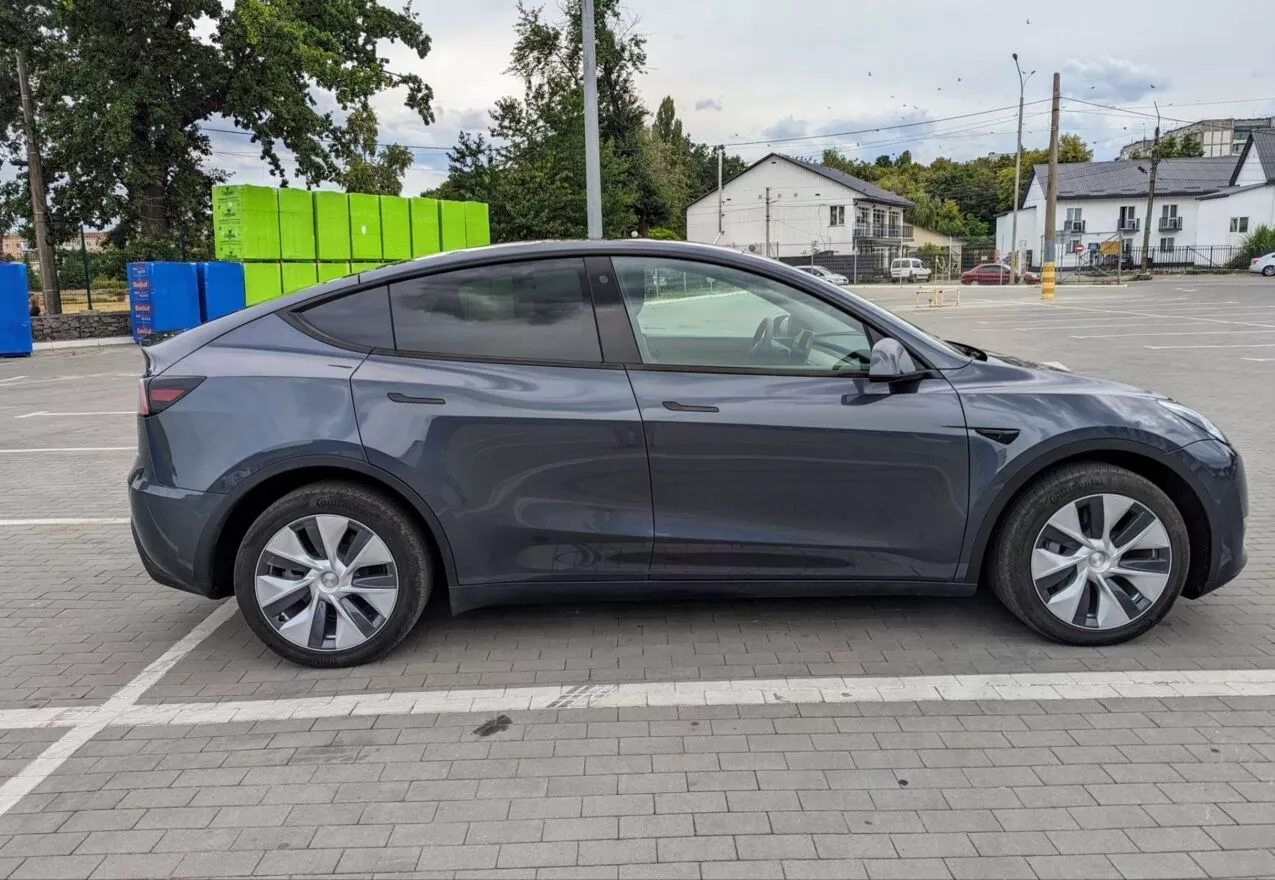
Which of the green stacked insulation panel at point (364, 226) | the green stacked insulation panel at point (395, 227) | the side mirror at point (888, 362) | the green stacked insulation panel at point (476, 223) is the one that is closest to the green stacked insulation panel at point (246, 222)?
the green stacked insulation panel at point (364, 226)

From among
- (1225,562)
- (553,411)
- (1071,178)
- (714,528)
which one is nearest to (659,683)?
(714,528)

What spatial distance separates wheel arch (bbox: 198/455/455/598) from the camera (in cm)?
369

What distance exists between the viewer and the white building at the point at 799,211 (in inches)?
2901

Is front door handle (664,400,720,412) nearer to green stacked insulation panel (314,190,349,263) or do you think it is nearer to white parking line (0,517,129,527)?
white parking line (0,517,129,527)

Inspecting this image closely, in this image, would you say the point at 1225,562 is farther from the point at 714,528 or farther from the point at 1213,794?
the point at 714,528

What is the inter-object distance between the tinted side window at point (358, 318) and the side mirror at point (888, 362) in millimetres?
1948

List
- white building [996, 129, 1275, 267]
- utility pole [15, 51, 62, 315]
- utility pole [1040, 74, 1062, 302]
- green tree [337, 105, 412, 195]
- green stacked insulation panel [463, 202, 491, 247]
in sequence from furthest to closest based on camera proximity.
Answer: white building [996, 129, 1275, 267] → green tree [337, 105, 412, 195] → utility pole [1040, 74, 1062, 302] → green stacked insulation panel [463, 202, 491, 247] → utility pole [15, 51, 62, 315]

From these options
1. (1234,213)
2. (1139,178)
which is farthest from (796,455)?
(1139,178)

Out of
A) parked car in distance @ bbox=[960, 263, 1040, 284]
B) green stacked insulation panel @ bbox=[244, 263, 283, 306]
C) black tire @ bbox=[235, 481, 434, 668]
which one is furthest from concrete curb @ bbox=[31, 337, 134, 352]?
parked car in distance @ bbox=[960, 263, 1040, 284]

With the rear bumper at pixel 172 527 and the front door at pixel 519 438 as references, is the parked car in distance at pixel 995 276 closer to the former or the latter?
the front door at pixel 519 438

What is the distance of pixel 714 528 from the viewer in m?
3.74

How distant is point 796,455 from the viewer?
3693 mm

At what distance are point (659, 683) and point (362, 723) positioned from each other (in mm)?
1111

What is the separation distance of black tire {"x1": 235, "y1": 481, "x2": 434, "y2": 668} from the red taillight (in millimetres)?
582
